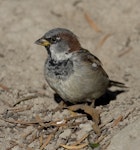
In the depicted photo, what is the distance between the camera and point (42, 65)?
23.0 ft

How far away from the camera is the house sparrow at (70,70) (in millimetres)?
5500

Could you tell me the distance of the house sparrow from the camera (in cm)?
550

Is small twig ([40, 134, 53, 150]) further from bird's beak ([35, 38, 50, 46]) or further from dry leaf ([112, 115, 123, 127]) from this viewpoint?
bird's beak ([35, 38, 50, 46])

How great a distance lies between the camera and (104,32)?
777cm

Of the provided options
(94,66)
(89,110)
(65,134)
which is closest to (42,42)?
(94,66)

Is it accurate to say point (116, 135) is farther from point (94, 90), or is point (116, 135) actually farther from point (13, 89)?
point (13, 89)

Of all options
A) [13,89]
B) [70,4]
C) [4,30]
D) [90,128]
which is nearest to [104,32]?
[70,4]

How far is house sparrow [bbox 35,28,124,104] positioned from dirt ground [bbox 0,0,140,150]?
0.82 feet

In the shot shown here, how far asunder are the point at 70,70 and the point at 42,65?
5.08 feet

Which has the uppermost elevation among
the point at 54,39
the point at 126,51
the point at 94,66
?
the point at 54,39

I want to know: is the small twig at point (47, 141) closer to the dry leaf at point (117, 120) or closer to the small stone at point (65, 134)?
the small stone at point (65, 134)

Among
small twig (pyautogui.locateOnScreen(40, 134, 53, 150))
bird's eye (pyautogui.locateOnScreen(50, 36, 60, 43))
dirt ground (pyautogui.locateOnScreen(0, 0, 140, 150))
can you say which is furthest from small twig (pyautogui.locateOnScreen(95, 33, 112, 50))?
small twig (pyautogui.locateOnScreen(40, 134, 53, 150))

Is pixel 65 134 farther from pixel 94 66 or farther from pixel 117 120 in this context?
pixel 94 66

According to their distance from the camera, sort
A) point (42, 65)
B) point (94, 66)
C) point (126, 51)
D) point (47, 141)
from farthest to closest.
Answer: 1. point (126, 51)
2. point (42, 65)
3. point (94, 66)
4. point (47, 141)
